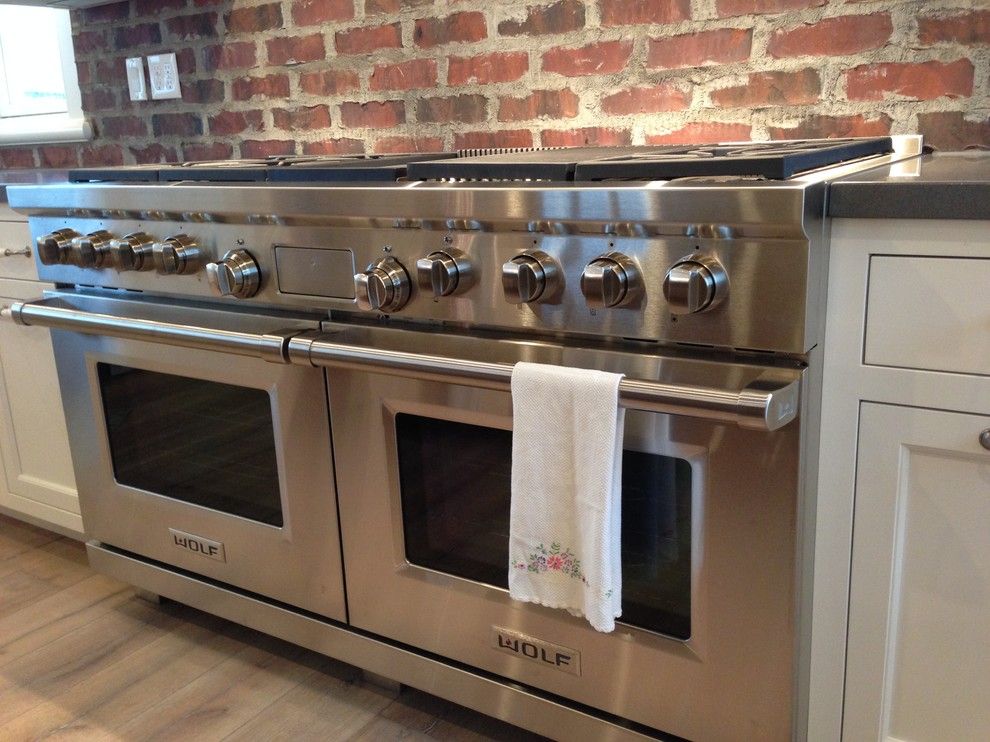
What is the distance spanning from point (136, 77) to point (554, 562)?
1.82 m

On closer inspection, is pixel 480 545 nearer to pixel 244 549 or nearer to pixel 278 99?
pixel 244 549

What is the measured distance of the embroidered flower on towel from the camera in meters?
1.05

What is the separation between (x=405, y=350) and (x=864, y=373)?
0.54 metres

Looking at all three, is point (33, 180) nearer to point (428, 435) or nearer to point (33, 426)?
point (33, 426)

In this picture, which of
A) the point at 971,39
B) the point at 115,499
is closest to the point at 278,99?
the point at 115,499

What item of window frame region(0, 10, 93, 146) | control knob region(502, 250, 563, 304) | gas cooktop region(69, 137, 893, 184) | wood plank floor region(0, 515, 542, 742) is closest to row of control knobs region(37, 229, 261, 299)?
gas cooktop region(69, 137, 893, 184)

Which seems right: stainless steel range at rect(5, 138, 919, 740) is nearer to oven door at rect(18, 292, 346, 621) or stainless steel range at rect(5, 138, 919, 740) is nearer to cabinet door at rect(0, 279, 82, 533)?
oven door at rect(18, 292, 346, 621)

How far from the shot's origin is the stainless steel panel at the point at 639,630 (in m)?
1.00

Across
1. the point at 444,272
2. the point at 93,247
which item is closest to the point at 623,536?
the point at 444,272

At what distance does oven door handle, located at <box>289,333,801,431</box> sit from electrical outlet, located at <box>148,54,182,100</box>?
54.2 inches

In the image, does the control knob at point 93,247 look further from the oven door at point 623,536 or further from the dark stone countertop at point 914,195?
the dark stone countertop at point 914,195

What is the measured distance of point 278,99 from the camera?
2.07 m

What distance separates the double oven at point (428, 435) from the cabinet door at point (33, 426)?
21 cm

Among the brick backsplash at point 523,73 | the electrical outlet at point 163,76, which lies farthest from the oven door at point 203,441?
the electrical outlet at point 163,76
